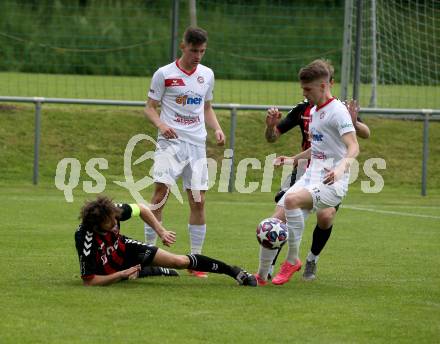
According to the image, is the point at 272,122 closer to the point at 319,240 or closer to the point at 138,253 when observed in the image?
the point at 319,240

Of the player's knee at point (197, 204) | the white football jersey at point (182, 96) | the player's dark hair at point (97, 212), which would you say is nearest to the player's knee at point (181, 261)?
the player's dark hair at point (97, 212)

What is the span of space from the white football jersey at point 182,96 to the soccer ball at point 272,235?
1.40 metres

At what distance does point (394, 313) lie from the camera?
731 cm

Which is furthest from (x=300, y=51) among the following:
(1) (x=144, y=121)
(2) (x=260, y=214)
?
(2) (x=260, y=214)

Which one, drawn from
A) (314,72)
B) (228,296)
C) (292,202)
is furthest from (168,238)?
(314,72)

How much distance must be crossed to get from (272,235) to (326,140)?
0.90 meters

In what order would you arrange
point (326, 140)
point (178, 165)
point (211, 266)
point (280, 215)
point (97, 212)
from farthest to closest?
point (178, 165) < point (280, 215) < point (326, 140) < point (211, 266) < point (97, 212)

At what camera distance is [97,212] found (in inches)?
313

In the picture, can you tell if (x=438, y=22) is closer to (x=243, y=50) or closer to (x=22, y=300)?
(x=243, y=50)

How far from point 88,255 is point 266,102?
13.5 metres

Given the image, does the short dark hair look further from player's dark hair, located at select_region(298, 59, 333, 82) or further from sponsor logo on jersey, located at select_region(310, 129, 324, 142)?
sponsor logo on jersey, located at select_region(310, 129, 324, 142)

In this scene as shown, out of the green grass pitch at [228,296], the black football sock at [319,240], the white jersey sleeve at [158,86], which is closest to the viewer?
the green grass pitch at [228,296]

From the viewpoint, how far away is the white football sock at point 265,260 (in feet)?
28.0

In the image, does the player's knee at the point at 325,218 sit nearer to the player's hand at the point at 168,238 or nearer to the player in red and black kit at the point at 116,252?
the player in red and black kit at the point at 116,252
